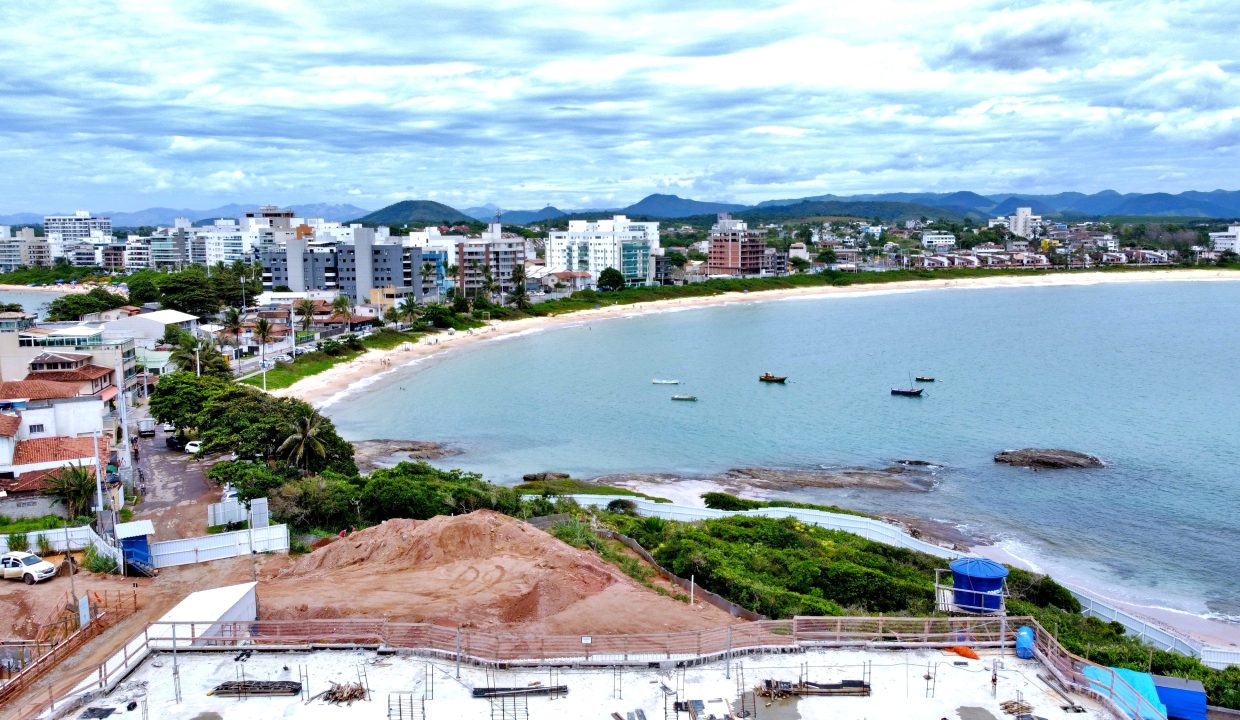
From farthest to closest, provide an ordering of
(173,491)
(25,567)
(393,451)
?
(393,451) < (173,491) < (25,567)

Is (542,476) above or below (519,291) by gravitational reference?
below

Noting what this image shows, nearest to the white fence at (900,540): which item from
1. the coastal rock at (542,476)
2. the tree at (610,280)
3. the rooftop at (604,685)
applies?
the coastal rock at (542,476)

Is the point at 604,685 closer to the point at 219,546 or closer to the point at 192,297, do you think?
the point at 219,546

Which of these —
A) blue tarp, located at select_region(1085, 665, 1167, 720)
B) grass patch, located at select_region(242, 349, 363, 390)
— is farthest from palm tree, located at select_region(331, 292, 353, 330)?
blue tarp, located at select_region(1085, 665, 1167, 720)

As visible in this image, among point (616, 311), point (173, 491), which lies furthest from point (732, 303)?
point (173, 491)

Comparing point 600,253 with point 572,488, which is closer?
point 572,488

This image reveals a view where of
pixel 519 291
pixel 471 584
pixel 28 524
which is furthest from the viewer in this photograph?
pixel 519 291

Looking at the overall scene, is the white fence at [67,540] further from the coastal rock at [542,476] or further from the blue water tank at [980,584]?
the blue water tank at [980,584]
